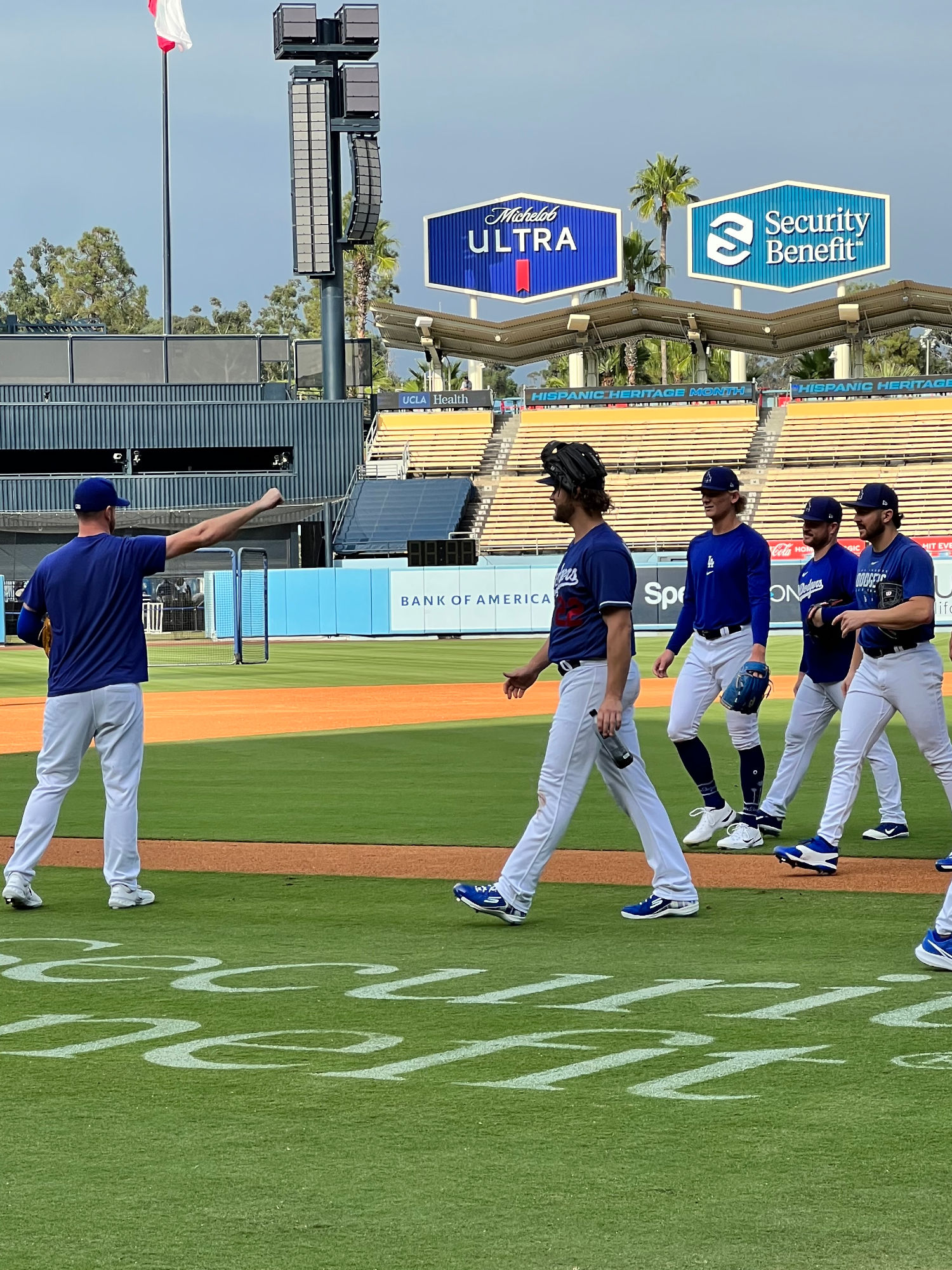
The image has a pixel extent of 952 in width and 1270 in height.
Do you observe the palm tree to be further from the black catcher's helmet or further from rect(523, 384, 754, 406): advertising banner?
the black catcher's helmet

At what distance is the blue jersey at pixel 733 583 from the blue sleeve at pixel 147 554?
131 inches

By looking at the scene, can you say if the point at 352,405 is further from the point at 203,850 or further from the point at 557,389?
the point at 203,850

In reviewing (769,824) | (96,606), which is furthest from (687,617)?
(96,606)

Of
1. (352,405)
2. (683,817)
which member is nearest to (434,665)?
(683,817)

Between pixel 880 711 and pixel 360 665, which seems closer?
pixel 880 711

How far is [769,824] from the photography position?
10.9 meters

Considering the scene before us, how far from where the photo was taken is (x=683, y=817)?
39.2 feet

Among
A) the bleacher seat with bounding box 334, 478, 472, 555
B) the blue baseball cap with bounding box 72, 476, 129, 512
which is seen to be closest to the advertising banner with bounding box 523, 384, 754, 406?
the bleacher seat with bounding box 334, 478, 472, 555

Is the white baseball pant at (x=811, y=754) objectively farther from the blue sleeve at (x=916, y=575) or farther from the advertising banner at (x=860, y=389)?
the advertising banner at (x=860, y=389)

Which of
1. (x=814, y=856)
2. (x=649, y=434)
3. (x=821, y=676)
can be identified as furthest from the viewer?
(x=649, y=434)

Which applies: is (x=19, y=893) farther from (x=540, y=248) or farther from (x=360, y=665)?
(x=540, y=248)

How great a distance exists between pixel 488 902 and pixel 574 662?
3.82ft

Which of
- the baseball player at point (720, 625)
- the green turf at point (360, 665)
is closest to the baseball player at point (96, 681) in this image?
the baseball player at point (720, 625)

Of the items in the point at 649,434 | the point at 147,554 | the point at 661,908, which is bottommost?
the point at 661,908
